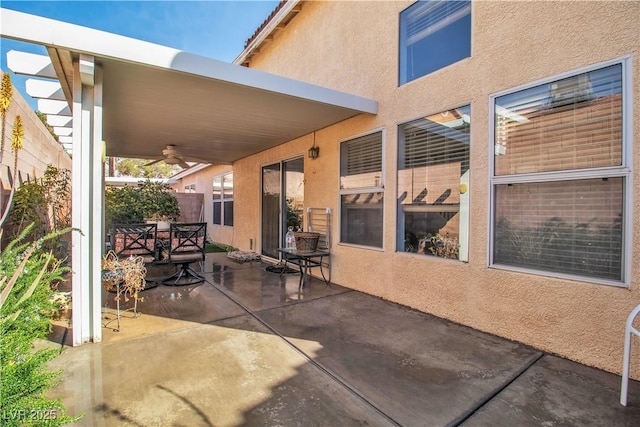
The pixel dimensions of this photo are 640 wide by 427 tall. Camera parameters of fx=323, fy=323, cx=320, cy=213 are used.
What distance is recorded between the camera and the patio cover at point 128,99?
2918 mm

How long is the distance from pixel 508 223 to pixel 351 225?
2.47 m

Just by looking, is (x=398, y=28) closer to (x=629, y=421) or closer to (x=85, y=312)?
(x=629, y=421)

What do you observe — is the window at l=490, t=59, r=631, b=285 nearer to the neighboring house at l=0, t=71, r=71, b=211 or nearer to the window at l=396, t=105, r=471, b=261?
the window at l=396, t=105, r=471, b=261

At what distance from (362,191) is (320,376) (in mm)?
3098

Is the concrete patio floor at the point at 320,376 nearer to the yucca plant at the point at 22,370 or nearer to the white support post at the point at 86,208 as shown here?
the white support post at the point at 86,208

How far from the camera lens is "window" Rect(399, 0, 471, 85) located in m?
3.84

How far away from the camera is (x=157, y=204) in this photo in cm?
1095

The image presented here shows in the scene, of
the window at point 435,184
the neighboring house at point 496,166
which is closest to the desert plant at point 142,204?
the neighboring house at point 496,166

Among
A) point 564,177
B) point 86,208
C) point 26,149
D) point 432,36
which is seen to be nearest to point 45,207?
point 26,149

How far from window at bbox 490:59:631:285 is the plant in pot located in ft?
32.7

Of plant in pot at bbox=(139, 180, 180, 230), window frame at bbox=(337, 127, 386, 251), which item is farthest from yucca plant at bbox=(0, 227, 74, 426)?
plant in pot at bbox=(139, 180, 180, 230)

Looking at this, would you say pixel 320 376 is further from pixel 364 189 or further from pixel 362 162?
pixel 362 162

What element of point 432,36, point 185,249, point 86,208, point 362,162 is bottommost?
point 185,249

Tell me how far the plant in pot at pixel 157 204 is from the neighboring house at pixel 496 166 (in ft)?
24.4
